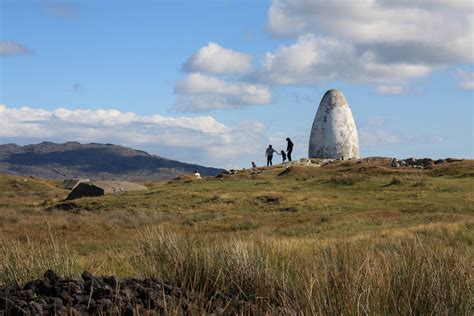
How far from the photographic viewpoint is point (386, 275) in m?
7.54

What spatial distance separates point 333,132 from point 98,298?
62.6 m

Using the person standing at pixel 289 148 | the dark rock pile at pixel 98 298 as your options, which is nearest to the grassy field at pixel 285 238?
the dark rock pile at pixel 98 298

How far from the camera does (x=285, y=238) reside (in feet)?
56.5

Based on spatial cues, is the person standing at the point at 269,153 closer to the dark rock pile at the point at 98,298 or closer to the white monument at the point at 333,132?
the white monument at the point at 333,132

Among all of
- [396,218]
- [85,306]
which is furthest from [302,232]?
[85,306]

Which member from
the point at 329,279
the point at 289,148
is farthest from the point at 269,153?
the point at 329,279

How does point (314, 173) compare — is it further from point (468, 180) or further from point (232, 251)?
point (232, 251)

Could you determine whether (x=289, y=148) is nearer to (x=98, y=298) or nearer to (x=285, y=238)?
(x=285, y=238)

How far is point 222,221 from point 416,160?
116 ft

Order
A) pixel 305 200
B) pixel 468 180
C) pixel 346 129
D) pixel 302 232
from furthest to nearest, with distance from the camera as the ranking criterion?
pixel 346 129 < pixel 468 180 < pixel 305 200 < pixel 302 232

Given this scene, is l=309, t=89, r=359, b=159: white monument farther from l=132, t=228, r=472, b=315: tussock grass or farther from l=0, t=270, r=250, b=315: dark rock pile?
l=0, t=270, r=250, b=315: dark rock pile

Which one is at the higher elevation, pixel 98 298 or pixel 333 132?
pixel 333 132

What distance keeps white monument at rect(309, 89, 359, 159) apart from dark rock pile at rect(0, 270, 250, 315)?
61608mm

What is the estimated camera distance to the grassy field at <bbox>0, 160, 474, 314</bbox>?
7211mm
